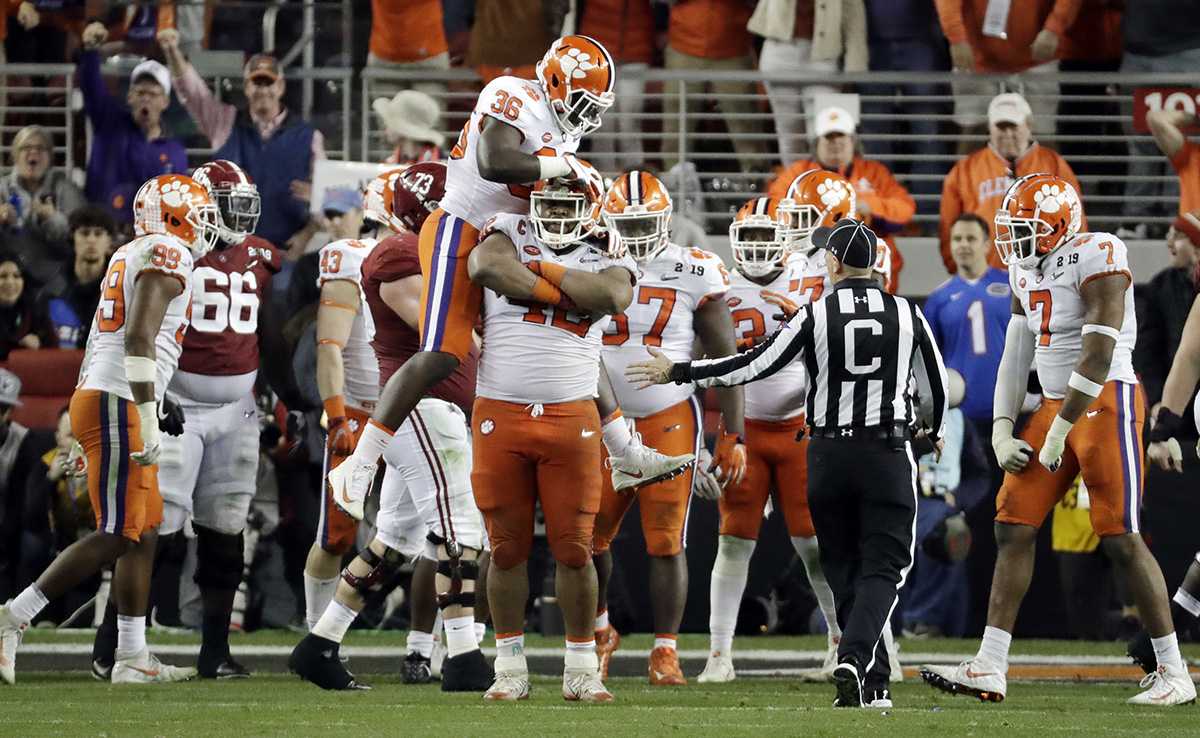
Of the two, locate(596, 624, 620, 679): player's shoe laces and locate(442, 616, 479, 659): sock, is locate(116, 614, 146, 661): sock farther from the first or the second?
locate(596, 624, 620, 679): player's shoe laces

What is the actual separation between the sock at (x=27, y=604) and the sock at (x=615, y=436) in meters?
2.53

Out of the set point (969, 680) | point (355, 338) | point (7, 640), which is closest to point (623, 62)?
point (355, 338)

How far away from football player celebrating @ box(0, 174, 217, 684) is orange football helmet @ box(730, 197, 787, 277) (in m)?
2.42

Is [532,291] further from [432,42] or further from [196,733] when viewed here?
[432,42]

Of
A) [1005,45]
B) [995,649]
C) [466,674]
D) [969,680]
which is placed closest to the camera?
[969,680]

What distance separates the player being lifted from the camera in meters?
7.50

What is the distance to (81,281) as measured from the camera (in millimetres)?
12594

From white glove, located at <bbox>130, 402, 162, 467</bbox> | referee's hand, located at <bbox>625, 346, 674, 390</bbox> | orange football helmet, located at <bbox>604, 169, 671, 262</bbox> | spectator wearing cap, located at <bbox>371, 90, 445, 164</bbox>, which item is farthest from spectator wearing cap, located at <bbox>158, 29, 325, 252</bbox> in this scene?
referee's hand, located at <bbox>625, 346, 674, 390</bbox>

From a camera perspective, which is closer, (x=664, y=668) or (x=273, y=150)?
(x=664, y=668)

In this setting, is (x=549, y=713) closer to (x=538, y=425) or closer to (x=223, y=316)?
(x=538, y=425)

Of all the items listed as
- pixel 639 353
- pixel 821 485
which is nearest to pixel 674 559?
pixel 639 353

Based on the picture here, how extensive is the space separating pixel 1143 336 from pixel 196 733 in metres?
7.30

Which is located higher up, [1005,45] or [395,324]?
[1005,45]

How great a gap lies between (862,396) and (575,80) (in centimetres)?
161
